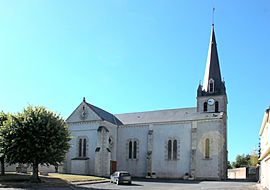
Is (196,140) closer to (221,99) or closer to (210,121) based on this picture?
(210,121)

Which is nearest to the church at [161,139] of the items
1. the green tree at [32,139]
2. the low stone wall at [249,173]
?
the low stone wall at [249,173]

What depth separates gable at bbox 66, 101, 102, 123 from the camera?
152 ft

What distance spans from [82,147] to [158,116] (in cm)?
1199

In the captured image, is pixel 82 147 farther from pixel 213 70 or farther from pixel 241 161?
pixel 241 161

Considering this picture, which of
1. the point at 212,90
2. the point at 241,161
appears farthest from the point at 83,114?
the point at 241,161

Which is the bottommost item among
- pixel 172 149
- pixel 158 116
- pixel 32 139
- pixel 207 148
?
pixel 172 149

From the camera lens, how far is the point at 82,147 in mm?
46312

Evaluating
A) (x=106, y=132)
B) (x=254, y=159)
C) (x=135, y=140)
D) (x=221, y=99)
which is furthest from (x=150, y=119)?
(x=254, y=159)

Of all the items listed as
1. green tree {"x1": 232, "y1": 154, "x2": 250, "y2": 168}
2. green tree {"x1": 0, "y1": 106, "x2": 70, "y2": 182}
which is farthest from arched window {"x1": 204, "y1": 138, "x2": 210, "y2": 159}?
green tree {"x1": 232, "y1": 154, "x2": 250, "y2": 168}

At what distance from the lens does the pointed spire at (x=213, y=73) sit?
4741 cm

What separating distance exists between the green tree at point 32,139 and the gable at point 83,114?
709 inches

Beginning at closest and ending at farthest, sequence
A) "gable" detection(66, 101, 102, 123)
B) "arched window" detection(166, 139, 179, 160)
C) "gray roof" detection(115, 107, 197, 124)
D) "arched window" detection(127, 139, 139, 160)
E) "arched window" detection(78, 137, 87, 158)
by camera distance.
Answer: "arched window" detection(166, 139, 179, 160), "arched window" detection(78, 137, 87, 158), "gable" detection(66, 101, 102, 123), "gray roof" detection(115, 107, 197, 124), "arched window" detection(127, 139, 139, 160)

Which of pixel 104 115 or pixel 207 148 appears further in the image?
pixel 104 115

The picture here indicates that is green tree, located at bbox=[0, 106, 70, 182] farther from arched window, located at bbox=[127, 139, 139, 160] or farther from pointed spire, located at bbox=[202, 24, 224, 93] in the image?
pointed spire, located at bbox=[202, 24, 224, 93]
